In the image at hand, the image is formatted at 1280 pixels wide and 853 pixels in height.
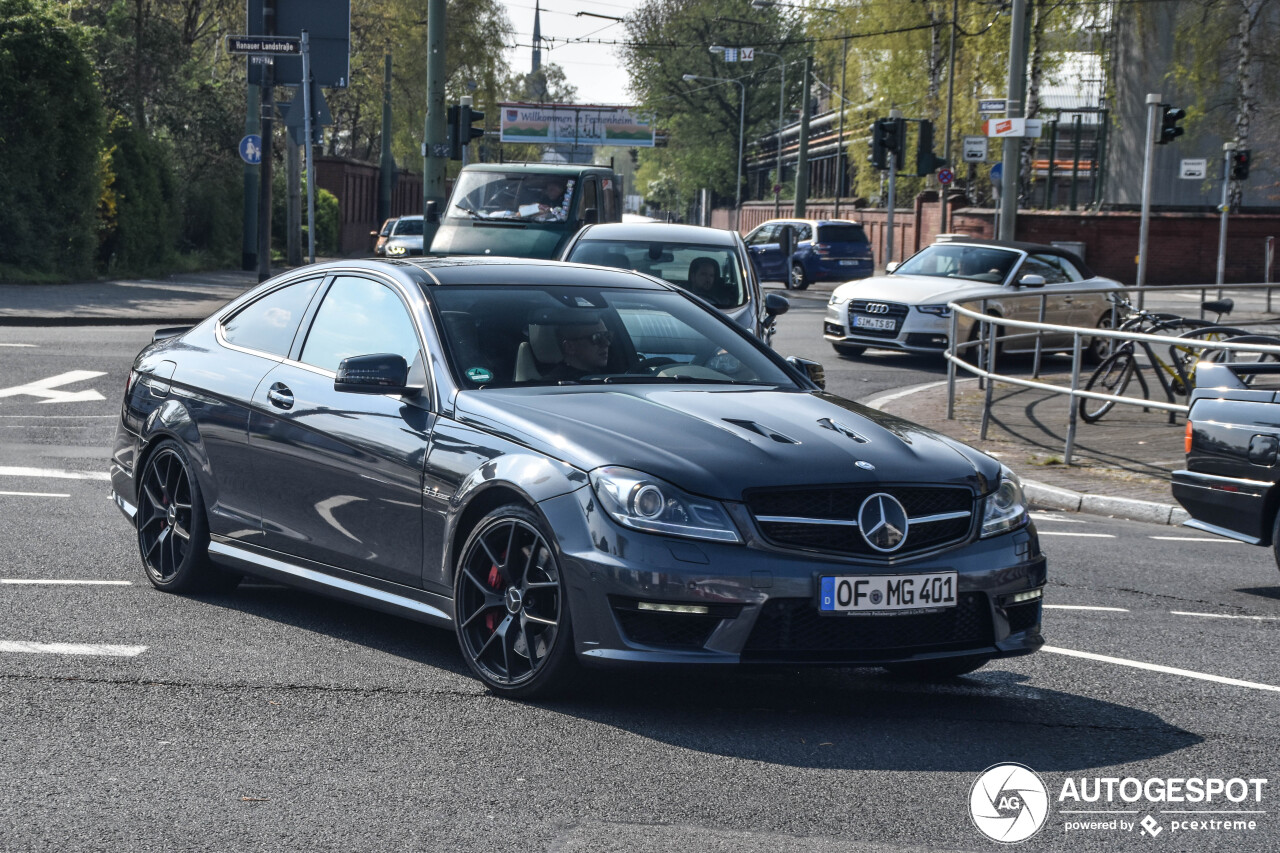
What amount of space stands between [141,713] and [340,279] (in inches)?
84.7

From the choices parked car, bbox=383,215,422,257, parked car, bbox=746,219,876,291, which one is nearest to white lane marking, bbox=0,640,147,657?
parked car, bbox=383,215,422,257

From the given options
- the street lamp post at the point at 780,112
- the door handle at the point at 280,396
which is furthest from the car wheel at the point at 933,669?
the street lamp post at the point at 780,112

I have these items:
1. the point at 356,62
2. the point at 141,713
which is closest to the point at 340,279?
the point at 141,713

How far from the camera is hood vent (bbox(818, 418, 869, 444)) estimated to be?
540 centimetres

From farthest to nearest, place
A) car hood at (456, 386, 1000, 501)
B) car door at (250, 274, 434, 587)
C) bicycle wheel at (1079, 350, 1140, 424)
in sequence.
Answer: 1. bicycle wheel at (1079, 350, 1140, 424)
2. car door at (250, 274, 434, 587)
3. car hood at (456, 386, 1000, 501)

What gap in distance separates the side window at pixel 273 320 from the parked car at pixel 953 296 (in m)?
13.9

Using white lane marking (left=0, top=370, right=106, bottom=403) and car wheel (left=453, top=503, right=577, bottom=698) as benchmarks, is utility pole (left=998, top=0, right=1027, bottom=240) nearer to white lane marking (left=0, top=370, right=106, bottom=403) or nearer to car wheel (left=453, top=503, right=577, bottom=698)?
white lane marking (left=0, top=370, right=106, bottom=403)

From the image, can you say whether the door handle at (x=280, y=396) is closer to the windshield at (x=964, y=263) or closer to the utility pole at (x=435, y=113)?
the windshield at (x=964, y=263)

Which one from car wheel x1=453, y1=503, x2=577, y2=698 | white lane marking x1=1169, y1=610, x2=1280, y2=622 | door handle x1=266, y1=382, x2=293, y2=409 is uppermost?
door handle x1=266, y1=382, x2=293, y2=409

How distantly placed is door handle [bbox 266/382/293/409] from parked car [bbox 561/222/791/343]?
7577mm

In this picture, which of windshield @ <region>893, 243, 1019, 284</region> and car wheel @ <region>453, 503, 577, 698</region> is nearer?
car wheel @ <region>453, 503, 577, 698</region>

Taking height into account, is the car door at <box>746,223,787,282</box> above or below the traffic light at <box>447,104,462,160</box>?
below

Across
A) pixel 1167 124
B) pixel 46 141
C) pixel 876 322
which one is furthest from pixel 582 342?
pixel 46 141

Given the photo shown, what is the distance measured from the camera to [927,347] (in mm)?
20609
